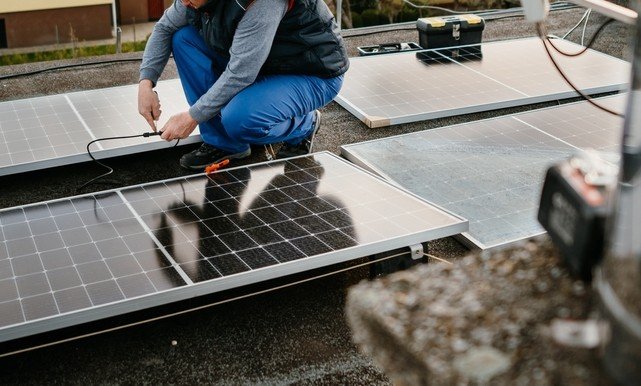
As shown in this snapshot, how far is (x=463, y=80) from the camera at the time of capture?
5.03 meters

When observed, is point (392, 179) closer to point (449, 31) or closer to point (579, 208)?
point (449, 31)

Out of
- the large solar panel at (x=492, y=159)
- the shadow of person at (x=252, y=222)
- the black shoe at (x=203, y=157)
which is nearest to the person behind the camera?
the shadow of person at (x=252, y=222)

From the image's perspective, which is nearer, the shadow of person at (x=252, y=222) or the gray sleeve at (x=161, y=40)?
the shadow of person at (x=252, y=222)

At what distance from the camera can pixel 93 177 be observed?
12.9 feet

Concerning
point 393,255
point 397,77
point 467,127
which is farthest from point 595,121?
point 393,255

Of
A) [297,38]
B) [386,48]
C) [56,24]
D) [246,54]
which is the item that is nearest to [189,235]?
[246,54]

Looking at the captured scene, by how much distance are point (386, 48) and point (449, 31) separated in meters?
0.45

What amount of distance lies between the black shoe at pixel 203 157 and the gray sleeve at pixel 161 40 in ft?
1.30

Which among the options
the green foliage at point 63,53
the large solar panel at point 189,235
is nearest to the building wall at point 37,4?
the green foliage at point 63,53

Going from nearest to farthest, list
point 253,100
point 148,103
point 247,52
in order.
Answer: point 247,52 → point 253,100 → point 148,103

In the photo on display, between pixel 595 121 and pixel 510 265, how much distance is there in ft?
10.8

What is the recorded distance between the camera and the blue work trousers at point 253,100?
364cm

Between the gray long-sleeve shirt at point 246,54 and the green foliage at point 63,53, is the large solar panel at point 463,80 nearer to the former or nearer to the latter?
the gray long-sleeve shirt at point 246,54

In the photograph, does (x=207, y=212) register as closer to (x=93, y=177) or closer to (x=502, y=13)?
(x=93, y=177)
